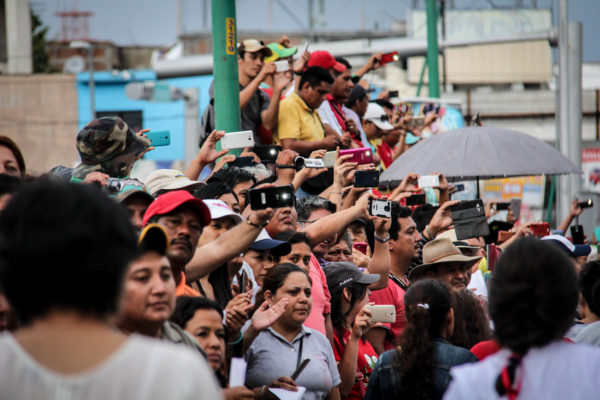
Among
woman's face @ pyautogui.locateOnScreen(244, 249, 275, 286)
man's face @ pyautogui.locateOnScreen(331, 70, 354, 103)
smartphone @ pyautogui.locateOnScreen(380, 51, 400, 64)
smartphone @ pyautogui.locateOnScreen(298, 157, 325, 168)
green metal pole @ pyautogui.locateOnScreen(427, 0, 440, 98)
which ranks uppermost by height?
green metal pole @ pyautogui.locateOnScreen(427, 0, 440, 98)

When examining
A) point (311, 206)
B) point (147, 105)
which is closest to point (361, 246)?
point (311, 206)

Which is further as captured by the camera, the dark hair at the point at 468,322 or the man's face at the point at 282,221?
the man's face at the point at 282,221

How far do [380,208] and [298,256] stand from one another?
→ 0.96 m

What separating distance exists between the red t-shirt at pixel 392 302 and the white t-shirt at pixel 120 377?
14.0 ft

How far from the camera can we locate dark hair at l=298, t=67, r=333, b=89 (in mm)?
8078

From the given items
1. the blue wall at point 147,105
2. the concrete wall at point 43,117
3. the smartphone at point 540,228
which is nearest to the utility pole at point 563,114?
the smartphone at point 540,228

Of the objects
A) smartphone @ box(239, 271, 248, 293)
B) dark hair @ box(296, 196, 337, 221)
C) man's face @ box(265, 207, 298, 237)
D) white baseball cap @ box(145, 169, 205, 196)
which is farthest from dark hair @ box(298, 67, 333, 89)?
smartphone @ box(239, 271, 248, 293)

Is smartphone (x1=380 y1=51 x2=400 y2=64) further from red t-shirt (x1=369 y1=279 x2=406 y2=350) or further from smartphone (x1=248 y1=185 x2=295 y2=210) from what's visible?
smartphone (x1=248 y1=185 x2=295 y2=210)

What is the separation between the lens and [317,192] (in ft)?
26.2

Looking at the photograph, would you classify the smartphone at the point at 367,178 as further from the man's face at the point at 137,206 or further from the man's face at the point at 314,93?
the man's face at the point at 137,206

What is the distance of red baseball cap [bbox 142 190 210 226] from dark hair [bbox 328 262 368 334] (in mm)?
1851

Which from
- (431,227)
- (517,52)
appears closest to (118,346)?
(431,227)

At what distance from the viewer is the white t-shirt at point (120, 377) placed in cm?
185

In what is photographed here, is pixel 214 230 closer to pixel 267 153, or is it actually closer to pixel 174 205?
pixel 174 205
